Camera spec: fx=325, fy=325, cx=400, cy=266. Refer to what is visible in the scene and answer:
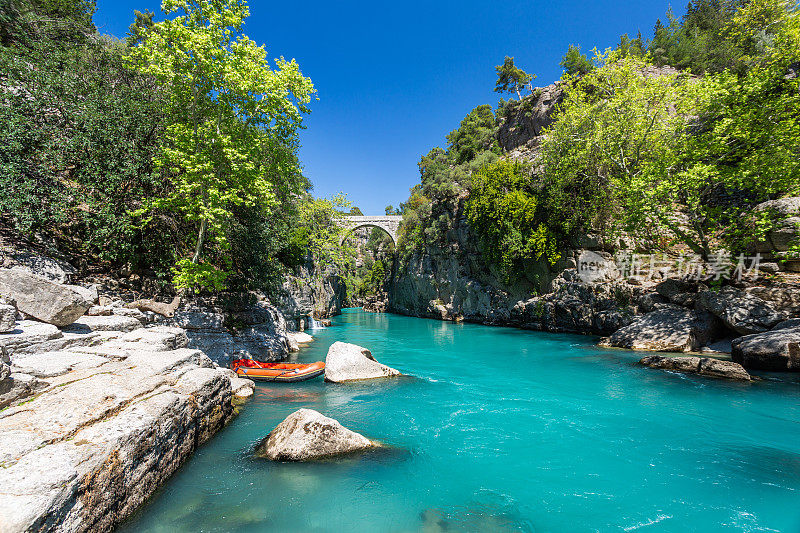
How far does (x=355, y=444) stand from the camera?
6059mm

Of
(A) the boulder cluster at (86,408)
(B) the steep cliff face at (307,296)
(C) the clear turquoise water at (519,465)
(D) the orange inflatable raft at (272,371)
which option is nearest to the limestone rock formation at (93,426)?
(A) the boulder cluster at (86,408)

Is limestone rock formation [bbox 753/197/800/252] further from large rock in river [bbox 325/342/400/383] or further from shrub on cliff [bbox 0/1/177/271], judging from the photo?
shrub on cliff [bbox 0/1/177/271]

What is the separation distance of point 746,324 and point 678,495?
1159 cm

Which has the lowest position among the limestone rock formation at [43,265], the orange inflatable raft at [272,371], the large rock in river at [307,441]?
the orange inflatable raft at [272,371]

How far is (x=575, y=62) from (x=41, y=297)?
4824 cm

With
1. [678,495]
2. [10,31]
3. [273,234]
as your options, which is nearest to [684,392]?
[678,495]

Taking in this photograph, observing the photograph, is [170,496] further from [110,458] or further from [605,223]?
[605,223]

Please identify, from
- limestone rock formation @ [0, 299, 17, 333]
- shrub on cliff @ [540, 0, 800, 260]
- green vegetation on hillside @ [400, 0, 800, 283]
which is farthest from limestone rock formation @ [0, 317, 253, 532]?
green vegetation on hillside @ [400, 0, 800, 283]

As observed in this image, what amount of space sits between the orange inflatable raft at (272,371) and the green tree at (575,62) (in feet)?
139

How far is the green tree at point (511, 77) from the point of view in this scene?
4616 cm

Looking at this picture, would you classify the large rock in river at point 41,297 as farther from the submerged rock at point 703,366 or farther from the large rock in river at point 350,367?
the submerged rock at point 703,366

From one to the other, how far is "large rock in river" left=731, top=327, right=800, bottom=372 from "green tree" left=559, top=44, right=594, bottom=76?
36037 mm

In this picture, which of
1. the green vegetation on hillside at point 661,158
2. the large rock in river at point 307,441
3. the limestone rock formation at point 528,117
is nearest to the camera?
the large rock in river at point 307,441

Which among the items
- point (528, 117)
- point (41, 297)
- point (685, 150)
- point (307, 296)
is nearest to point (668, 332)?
point (685, 150)
